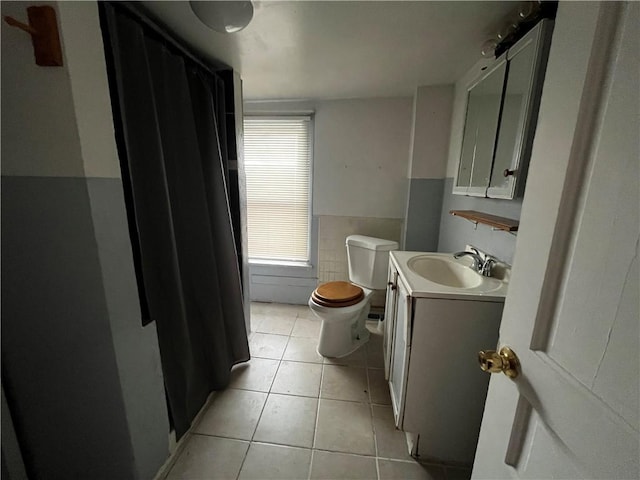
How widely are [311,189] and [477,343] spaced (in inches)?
71.7

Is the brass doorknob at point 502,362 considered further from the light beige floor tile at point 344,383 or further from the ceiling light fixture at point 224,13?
the ceiling light fixture at point 224,13

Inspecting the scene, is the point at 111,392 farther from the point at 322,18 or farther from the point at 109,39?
the point at 322,18

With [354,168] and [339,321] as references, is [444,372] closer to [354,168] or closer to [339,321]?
[339,321]

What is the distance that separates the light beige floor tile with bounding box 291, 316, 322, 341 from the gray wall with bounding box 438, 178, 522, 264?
4.17 ft

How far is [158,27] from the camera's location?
1152 mm

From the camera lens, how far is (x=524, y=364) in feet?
1.79

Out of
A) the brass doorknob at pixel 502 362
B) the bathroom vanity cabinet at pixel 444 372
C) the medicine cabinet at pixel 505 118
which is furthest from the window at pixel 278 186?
the brass doorknob at pixel 502 362

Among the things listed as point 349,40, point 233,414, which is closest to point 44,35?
point 349,40

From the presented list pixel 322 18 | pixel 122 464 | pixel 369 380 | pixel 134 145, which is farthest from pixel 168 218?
pixel 369 380

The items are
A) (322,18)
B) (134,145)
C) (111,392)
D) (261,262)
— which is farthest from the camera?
(261,262)

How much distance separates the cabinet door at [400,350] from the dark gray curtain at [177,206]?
1.01 metres

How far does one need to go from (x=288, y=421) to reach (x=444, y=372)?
89cm

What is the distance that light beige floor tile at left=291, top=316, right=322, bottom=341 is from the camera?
2.22 metres

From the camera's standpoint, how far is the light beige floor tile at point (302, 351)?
193cm
